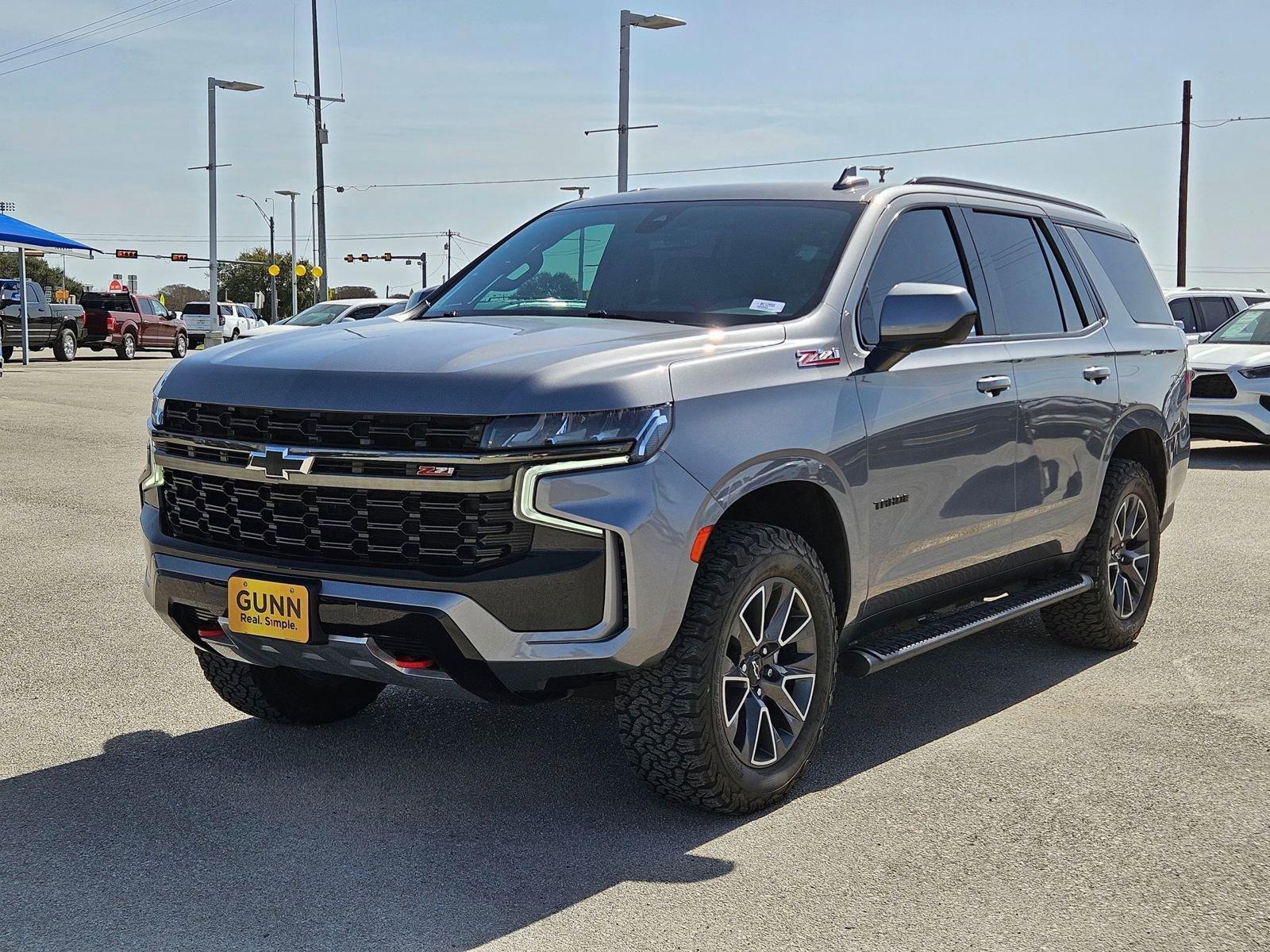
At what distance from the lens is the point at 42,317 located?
116 feet

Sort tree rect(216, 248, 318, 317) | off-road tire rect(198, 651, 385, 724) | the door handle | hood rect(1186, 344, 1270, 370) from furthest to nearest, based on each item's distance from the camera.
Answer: tree rect(216, 248, 318, 317), hood rect(1186, 344, 1270, 370), the door handle, off-road tire rect(198, 651, 385, 724)

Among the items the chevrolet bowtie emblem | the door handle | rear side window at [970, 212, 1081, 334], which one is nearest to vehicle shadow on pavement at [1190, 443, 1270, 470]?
rear side window at [970, 212, 1081, 334]

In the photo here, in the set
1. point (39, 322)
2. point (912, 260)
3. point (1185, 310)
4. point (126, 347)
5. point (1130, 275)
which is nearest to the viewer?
point (912, 260)

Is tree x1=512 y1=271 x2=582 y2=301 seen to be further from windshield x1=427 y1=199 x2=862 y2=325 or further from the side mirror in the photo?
the side mirror

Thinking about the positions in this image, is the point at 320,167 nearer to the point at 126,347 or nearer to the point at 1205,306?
the point at 126,347

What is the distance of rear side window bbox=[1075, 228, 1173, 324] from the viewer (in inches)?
268

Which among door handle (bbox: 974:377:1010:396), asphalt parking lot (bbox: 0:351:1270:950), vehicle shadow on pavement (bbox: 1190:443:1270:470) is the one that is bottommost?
asphalt parking lot (bbox: 0:351:1270:950)

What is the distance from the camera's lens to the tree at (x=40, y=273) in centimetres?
11324

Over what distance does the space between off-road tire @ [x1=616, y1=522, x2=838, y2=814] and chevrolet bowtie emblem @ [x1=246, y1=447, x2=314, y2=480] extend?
109cm

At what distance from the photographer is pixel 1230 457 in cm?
1664

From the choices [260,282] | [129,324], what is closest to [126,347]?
[129,324]

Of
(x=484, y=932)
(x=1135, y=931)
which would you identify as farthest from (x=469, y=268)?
(x=1135, y=931)

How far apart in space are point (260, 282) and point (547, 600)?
111m

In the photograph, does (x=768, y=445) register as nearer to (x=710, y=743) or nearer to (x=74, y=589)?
(x=710, y=743)
